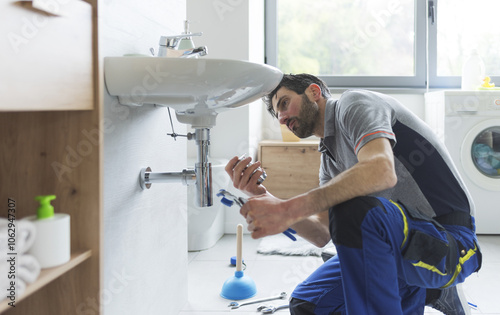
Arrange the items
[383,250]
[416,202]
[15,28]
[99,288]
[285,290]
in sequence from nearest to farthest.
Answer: [15,28] → [99,288] → [383,250] → [416,202] → [285,290]

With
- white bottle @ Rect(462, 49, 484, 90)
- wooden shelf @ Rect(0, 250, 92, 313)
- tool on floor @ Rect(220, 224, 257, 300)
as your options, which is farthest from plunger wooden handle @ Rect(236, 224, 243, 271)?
white bottle @ Rect(462, 49, 484, 90)

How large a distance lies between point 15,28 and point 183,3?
1.14 m

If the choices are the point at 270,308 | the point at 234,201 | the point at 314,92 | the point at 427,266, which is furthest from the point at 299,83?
the point at 270,308

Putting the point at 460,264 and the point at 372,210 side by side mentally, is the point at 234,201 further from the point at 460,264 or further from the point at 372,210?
the point at 460,264

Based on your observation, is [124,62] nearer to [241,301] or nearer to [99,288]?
[99,288]

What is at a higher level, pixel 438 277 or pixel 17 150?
pixel 17 150

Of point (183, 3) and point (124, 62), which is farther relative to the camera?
point (183, 3)

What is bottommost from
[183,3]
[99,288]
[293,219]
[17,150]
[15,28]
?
[99,288]

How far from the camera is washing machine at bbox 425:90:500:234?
2.69m

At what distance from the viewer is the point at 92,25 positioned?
0.93m

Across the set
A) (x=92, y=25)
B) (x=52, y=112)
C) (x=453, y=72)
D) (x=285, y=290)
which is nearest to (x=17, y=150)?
(x=52, y=112)

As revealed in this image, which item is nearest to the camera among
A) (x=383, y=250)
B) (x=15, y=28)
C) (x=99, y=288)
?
(x=15, y=28)

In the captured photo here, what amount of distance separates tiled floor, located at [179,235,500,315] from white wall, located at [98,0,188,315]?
14cm

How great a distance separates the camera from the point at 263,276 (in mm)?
2057
